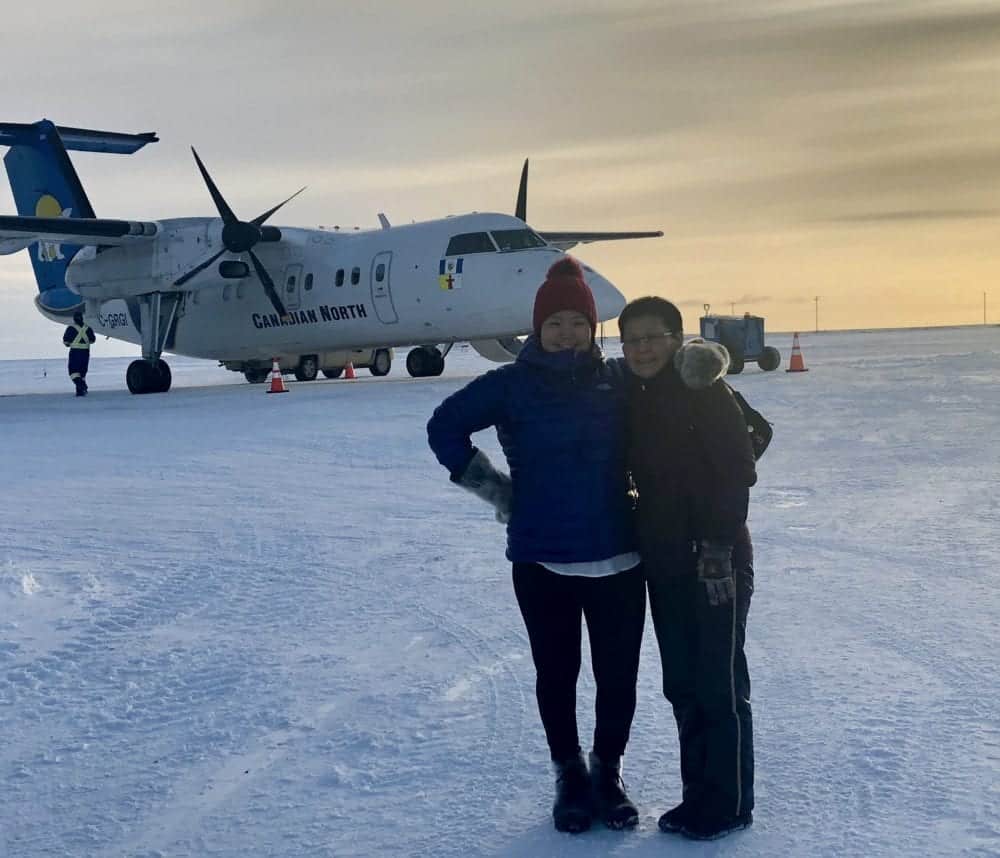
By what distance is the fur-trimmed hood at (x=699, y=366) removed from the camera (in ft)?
8.43

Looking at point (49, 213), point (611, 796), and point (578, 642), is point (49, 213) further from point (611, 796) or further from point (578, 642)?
point (611, 796)

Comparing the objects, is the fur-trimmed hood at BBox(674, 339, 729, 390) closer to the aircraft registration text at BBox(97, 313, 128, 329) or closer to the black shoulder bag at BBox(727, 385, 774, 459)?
the black shoulder bag at BBox(727, 385, 774, 459)

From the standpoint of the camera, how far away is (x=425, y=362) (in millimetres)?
20906

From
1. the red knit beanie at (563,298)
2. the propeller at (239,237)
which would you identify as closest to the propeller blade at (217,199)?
the propeller at (239,237)

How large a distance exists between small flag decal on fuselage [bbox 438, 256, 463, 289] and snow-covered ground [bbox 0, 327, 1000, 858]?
924cm

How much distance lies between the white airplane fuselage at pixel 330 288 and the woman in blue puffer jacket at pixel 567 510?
1310 cm

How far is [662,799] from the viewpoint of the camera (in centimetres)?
286

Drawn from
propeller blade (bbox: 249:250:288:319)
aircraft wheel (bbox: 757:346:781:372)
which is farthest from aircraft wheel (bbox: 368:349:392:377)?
aircraft wheel (bbox: 757:346:781:372)

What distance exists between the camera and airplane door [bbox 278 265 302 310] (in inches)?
758

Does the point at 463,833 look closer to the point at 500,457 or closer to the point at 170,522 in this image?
the point at 170,522

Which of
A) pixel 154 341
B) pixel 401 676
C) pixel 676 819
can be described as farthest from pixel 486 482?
pixel 154 341

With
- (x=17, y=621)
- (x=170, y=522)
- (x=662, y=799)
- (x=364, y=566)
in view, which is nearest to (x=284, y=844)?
(x=662, y=799)

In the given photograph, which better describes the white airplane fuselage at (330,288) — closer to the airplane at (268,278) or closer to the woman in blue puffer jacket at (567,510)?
the airplane at (268,278)

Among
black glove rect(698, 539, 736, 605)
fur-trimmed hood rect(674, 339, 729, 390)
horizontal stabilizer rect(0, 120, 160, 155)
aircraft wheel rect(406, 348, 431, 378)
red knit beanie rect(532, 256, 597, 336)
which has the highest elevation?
horizontal stabilizer rect(0, 120, 160, 155)
